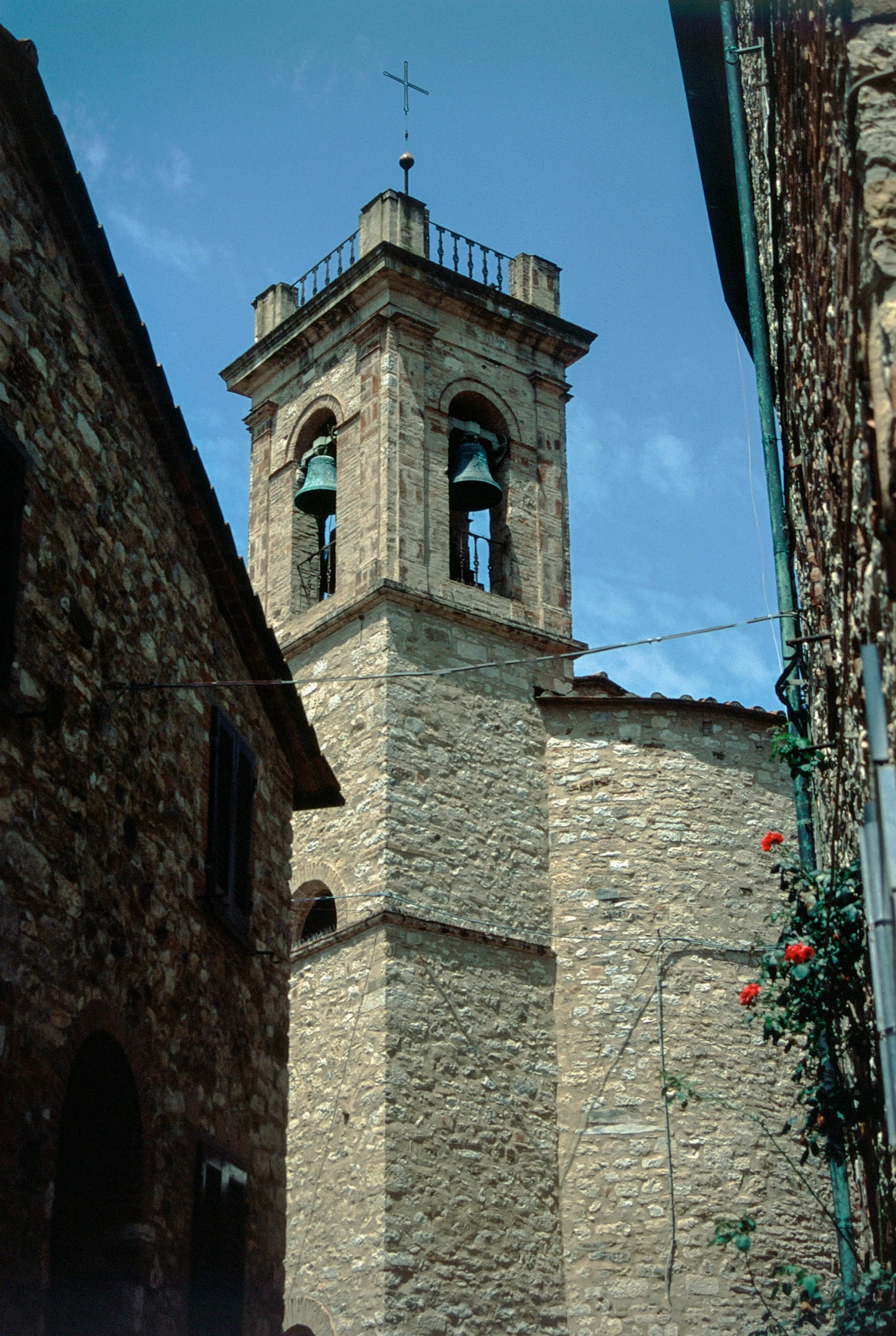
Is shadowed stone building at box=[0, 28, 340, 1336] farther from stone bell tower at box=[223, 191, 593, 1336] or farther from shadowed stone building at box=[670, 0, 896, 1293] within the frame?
stone bell tower at box=[223, 191, 593, 1336]

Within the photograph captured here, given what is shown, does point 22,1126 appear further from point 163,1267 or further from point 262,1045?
point 262,1045

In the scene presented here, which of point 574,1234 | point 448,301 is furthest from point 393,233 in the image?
point 574,1234

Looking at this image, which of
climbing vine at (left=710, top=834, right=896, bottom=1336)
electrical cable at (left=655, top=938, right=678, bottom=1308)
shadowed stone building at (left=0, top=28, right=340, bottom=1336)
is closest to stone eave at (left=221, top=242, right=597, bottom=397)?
electrical cable at (left=655, top=938, right=678, bottom=1308)

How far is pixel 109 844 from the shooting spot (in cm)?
706

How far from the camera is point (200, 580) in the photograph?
29.4 ft

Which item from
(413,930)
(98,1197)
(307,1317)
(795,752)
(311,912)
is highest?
(311,912)

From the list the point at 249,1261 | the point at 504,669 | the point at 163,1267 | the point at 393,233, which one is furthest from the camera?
the point at 393,233

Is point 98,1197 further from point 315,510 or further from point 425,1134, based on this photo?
point 315,510

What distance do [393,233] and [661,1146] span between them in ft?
36.5

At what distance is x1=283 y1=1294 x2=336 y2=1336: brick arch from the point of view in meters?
15.2

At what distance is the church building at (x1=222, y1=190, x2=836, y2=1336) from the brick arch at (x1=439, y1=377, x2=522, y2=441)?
46mm

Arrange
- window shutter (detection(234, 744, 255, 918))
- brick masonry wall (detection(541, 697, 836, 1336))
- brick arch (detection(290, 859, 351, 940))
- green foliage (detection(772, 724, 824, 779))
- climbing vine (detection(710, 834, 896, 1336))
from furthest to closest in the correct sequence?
brick arch (detection(290, 859, 351, 940)), brick masonry wall (detection(541, 697, 836, 1336)), window shutter (detection(234, 744, 255, 918)), green foliage (detection(772, 724, 824, 779)), climbing vine (detection(710, 834, 896, 1336))

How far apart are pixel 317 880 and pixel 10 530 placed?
Answer: 11.8 m

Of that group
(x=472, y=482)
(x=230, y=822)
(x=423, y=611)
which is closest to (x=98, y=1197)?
(x=230, y=822)
